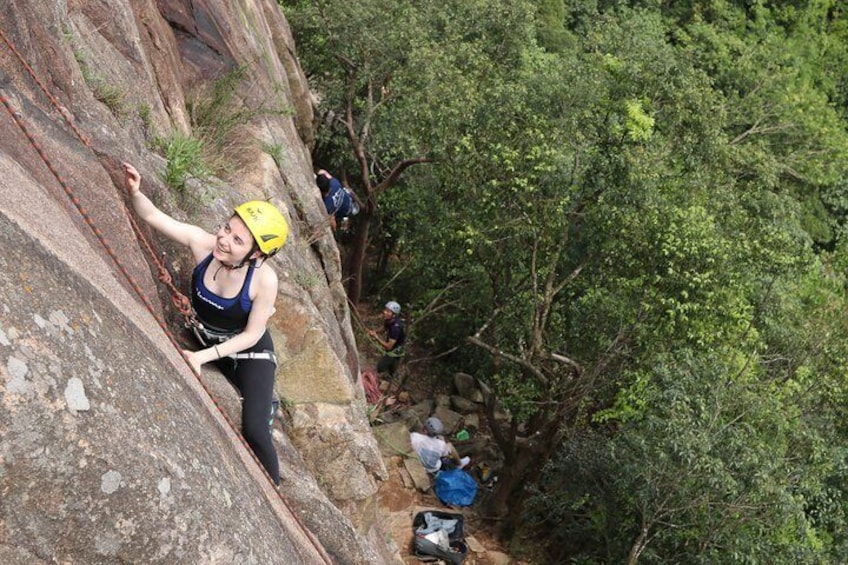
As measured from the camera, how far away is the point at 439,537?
501 inches

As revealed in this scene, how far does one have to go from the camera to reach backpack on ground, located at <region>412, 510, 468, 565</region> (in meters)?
12.5

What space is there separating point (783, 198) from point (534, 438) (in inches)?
285

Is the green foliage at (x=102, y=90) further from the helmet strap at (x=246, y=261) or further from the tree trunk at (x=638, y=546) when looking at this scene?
the tree trunk at (x=638, y=546)

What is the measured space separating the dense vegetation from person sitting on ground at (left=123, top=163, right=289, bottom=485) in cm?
666

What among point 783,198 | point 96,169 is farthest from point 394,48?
point 96,169

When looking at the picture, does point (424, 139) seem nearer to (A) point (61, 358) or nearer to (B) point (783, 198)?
(B) point (783, 198)

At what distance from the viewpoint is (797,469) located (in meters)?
11.1

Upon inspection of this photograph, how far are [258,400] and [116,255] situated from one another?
1.38 meters

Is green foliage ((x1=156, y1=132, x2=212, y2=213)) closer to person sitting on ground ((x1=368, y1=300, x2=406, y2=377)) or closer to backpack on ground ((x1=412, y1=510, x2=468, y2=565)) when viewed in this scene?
backpack on ground ((x1=412, y1=510, x2=468, y2=565))

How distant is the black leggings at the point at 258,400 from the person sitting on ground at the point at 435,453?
965cm

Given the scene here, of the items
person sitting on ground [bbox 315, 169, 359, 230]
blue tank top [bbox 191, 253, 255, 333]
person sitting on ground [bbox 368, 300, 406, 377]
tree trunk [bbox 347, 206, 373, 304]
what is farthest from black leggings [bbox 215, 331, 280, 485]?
tree trunk [bbox 347, 206, 373, 304]

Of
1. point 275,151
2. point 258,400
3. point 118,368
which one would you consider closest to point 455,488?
point 275,151

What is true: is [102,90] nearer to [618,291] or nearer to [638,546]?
[618,291]

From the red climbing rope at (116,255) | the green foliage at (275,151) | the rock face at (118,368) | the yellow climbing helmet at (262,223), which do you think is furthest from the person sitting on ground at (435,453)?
the yellow climbing helmet at (262,223)
